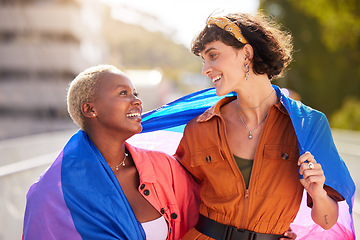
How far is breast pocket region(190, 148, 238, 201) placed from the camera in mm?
2914

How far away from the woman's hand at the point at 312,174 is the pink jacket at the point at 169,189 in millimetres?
987

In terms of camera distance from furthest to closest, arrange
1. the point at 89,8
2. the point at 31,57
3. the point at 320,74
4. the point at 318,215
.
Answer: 1. the point at 89,8
2. the point at 31,57
3. the point at 320,74
4. the point at 318,215

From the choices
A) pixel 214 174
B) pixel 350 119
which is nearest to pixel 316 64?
pixel 350 119

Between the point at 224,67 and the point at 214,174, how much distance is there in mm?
687

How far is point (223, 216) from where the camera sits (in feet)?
9.52

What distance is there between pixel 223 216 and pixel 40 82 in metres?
38.8

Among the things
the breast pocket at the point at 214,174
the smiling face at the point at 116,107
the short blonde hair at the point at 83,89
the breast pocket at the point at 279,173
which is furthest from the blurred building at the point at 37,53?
the breast pocket at the point at 279,173

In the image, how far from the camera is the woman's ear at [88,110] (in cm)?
317

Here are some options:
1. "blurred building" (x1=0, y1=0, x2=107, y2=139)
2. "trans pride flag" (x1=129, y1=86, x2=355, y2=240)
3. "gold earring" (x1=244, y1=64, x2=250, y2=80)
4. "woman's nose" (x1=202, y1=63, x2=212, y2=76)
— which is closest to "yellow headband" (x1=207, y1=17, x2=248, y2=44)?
"gold earring" (x1=244, y1=64, x2=250, y2=80)

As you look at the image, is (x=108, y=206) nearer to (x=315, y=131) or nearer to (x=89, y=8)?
(x=315, y=131)

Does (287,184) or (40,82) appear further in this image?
(40,82)

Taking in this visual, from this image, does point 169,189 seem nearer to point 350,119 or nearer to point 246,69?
point 246,69

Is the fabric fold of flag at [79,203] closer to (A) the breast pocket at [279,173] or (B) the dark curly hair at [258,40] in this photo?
(A) the breast pocket at [279,173]

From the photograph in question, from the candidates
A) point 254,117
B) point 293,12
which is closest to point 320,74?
point 293,12
